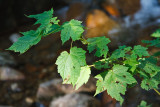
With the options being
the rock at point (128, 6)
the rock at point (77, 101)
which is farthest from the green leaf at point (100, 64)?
the rock at point (128, 6)

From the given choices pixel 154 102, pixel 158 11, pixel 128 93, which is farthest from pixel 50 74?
pixel 158 11

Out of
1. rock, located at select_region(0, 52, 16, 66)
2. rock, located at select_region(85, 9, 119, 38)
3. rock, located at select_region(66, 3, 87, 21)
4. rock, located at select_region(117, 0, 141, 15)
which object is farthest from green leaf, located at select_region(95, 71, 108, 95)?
rock, located at select_region(117, 0, 141, 15)

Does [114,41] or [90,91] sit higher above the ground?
[114,41]

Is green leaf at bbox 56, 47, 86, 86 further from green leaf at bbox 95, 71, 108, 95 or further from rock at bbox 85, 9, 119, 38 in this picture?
rock at bbox 85, 9, 119, 38

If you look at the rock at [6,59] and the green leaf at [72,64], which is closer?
the green leaf at [72,64]

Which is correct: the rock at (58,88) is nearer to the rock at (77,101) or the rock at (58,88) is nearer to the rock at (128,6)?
the rock at (77,101)

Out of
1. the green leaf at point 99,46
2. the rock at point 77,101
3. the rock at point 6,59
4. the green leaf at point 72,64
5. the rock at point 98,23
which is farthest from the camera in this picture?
A: the rock at point 98,23

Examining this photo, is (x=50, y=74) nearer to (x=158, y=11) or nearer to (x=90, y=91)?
(x=90, y=91)
